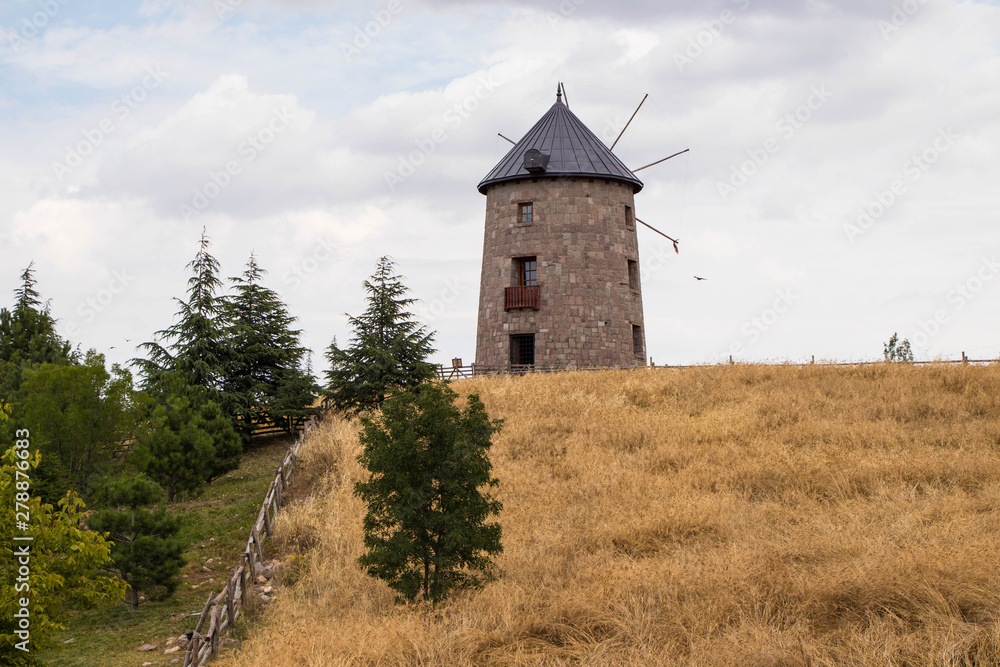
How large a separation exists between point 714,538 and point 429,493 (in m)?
4.40

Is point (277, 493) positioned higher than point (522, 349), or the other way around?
point (522, 349)

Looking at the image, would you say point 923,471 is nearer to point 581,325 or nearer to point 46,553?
point 46,553

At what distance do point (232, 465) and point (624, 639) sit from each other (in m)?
19.1

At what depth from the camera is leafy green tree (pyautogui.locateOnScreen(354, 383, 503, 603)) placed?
442 inches

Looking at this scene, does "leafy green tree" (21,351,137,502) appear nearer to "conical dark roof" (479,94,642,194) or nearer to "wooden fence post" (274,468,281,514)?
"wooden fence post" (274,468,281,514)

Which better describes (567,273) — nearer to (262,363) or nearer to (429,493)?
(262,363)

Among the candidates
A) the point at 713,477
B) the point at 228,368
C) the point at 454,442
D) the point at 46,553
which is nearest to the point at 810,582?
the point at 454,442

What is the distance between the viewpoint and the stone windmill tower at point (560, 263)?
3067 cm

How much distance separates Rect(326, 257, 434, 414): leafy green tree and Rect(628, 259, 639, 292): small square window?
9573 millimetres

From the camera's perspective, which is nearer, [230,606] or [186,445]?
[230,606]

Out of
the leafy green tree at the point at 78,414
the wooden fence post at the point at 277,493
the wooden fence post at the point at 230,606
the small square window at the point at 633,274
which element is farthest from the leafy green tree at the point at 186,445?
the small square window at the point at 633,274

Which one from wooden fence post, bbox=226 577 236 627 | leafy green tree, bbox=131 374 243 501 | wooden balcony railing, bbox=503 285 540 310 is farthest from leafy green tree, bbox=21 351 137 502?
wooden balcony railing, bbox=503 285 540 310

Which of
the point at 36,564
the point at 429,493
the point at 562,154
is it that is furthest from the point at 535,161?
the point at 36,564

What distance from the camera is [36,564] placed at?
1110 cm
